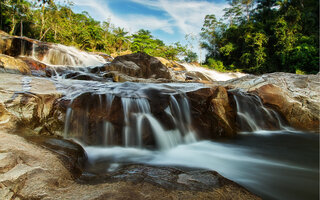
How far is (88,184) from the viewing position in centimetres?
155

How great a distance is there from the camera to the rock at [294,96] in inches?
230

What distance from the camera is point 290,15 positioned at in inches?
808

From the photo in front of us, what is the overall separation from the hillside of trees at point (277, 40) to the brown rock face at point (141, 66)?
1610 centimetres

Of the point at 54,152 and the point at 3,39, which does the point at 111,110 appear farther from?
the point at 3,39

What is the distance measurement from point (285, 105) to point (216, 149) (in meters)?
4.12

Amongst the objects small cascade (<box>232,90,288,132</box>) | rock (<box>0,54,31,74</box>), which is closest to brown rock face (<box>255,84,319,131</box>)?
small cascade (<box>232,90,288,132</box>)

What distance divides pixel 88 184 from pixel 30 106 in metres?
2.47

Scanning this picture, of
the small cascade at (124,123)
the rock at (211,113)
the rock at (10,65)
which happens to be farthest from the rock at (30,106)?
the rock at (211,113)

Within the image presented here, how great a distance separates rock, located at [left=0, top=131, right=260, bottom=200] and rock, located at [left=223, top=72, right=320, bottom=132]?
576cm

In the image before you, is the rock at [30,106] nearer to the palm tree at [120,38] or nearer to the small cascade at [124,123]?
the small cascade at [124,123]

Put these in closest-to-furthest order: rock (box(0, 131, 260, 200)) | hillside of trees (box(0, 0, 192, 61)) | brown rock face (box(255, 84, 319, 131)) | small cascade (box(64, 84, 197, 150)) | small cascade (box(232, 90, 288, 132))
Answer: rock (box(0, 131, 260, 200))
small cascade (box(64, 84, 197, 150))
small cascade (box(232, 90, 288, 132))
brown rock face (box(255, 84, 319, 131))
hillside of trees (box(0, 0, 192, 61))

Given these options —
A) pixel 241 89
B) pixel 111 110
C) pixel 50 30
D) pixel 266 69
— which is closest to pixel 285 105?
pixel 241 89

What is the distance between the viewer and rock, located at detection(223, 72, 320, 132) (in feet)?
19.2

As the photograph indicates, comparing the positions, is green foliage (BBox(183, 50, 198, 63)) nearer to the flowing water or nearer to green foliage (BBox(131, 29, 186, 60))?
green foliage (BBox(131, 29, 186, 60))
